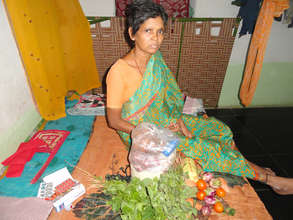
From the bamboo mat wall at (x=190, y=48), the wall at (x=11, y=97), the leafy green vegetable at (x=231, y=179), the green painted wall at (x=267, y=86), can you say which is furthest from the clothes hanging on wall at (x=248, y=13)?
the wall at (x=11, y=97)

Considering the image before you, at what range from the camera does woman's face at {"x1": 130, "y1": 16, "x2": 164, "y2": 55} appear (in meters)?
1.25

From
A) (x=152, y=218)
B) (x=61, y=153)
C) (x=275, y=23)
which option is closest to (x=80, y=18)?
(x=61, y=153)

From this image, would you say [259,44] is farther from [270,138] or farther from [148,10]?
[148,10]

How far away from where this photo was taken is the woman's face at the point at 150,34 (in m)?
1.25

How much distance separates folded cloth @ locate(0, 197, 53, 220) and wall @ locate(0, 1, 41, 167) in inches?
19.2

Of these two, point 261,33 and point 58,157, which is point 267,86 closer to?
point 261,33

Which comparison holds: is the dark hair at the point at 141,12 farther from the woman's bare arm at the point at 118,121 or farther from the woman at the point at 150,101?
the woman's bare arm at the point at 118,121

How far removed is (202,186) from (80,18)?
240cm

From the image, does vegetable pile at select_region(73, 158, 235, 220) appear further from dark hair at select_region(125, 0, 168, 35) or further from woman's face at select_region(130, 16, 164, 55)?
dark hair at select_region(125, 0, 168, 35)

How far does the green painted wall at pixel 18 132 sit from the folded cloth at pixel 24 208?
0.49 m

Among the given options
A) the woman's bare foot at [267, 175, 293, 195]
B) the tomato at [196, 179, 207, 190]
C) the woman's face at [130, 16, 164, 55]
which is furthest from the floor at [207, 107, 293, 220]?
the woman's face at [130, 16, 164, 55]

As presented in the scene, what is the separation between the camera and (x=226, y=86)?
3795 millimetres

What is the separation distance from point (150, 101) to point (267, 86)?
11.0ft

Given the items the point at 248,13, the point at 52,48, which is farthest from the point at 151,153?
the point at 248,13
